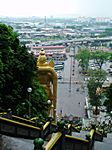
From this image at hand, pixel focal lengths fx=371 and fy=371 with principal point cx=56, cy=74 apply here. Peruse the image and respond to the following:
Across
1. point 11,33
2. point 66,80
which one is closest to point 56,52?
point 66,80

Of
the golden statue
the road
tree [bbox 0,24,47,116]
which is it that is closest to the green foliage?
the road

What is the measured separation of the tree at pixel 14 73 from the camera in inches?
570

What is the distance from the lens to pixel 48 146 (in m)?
6.32

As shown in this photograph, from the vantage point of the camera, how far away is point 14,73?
620 inches

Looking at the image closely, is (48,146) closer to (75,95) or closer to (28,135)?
(28,135)

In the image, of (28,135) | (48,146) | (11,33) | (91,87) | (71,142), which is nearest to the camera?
(48,146)

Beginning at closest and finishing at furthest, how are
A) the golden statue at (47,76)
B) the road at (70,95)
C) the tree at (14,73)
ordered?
the tree at (14,73), the golden statue at (47,76), the road at (70,95)

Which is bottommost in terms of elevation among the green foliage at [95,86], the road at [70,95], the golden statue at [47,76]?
the road at [70,95]

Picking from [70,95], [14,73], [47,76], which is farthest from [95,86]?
[14,73]

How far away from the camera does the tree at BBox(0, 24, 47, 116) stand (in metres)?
14.5

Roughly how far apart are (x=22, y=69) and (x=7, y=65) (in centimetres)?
71

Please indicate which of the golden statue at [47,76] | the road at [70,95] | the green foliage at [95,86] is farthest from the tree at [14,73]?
the green foliage at [95,86]

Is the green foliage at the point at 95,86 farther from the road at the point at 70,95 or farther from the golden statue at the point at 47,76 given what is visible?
the golden statue at the point at 47,76

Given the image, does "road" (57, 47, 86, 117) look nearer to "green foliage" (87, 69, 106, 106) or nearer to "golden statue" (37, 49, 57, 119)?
"green foliage" (87, 69, 106, 106)
